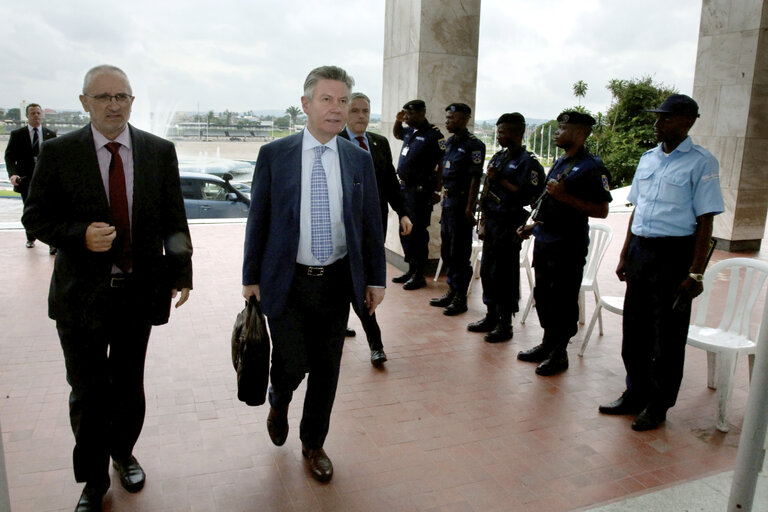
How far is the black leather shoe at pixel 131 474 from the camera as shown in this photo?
9.34ft

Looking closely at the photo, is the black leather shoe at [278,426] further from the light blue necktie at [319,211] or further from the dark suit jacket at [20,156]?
the dark suit jacket at [20,156]

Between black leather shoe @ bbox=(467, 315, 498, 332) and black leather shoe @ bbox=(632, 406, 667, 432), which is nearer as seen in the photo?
black leather shoe @ bbox=(632, 406, 667, 432)

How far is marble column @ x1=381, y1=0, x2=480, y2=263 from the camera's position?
6.95m

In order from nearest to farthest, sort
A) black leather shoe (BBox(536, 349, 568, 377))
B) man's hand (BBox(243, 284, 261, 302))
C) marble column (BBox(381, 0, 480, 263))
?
man's hand (BBox(243, 284, 261, 302)) < black leather shoe (BBox(536, 349, 568, 377)) < marble column (BBox(381, 0, 480, 263))

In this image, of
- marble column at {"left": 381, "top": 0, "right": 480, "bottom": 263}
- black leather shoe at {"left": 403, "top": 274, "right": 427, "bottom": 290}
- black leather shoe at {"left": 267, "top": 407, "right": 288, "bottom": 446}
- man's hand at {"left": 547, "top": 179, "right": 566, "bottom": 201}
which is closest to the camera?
black leather shoe at {"left": 267, "top": 407, "right": 288, "bottom": 446}

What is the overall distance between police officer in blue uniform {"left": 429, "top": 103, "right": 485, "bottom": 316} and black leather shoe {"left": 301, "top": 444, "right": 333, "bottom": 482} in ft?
9.65

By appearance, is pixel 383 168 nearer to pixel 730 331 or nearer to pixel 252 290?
pixel 252 290

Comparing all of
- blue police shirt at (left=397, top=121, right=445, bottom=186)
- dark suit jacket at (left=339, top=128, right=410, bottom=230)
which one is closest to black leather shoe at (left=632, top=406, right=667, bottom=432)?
dark suit jacket at (left=339, top=128, right=410, bottom=230)

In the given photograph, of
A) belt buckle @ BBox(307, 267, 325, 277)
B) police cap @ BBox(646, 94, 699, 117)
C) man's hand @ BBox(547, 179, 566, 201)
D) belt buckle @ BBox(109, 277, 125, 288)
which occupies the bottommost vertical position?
belt buckle @ BBox(109, 277, 125, 288)

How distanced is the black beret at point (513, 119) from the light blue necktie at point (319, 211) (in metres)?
2.55

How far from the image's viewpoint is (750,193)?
926 cm

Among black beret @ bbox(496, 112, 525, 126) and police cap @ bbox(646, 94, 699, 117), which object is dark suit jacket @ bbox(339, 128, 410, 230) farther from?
police cap @ bbox(646, 94, 699, 117)

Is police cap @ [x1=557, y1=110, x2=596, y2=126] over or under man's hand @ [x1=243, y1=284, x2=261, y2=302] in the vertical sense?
over

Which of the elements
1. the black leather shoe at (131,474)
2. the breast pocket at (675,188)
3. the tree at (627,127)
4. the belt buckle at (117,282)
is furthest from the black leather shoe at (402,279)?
the tree at (627,127)
